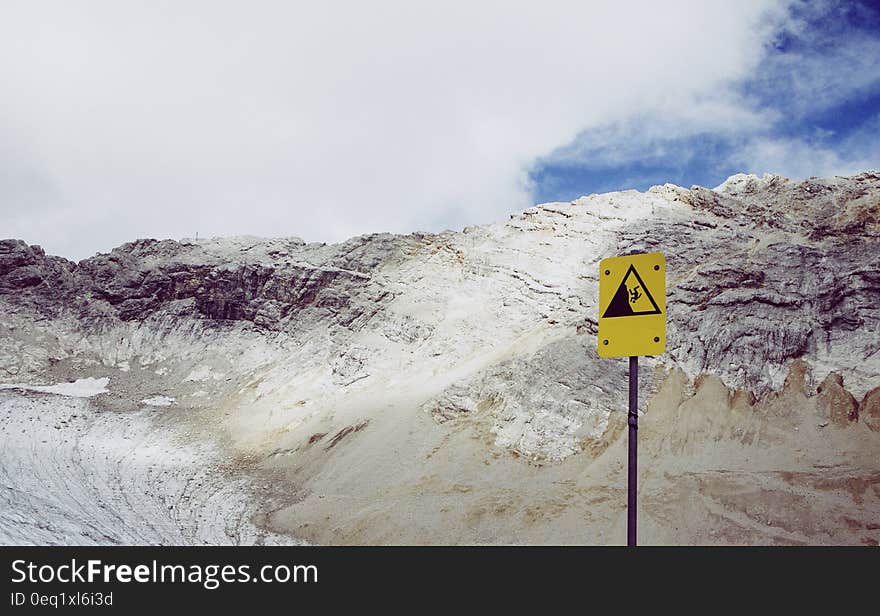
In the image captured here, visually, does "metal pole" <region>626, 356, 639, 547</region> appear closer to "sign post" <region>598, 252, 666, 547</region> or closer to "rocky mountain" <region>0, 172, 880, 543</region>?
"sign post" <region>598, 252, 666, 547</region>

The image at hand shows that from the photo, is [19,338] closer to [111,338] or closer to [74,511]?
[111,338]

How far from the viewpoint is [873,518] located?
679 inches

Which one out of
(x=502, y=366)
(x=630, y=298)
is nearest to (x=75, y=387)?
(x=502, y=366)

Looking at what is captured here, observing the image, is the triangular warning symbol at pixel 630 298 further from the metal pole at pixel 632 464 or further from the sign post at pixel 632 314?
the metal pole at pixel 632 464

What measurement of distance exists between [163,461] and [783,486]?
21.6 meters

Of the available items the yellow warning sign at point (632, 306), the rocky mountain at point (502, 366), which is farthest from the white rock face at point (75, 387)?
the yellow warning sign at point (632, 306)

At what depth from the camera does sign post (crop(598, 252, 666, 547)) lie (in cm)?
497

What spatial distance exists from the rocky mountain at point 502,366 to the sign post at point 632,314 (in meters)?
12.8

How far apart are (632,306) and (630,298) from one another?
60 mm

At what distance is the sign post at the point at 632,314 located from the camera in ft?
16.3

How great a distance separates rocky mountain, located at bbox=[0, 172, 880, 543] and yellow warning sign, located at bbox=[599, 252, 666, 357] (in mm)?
12878

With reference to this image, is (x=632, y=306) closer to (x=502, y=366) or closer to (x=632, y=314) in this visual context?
(x=632, y=314)
